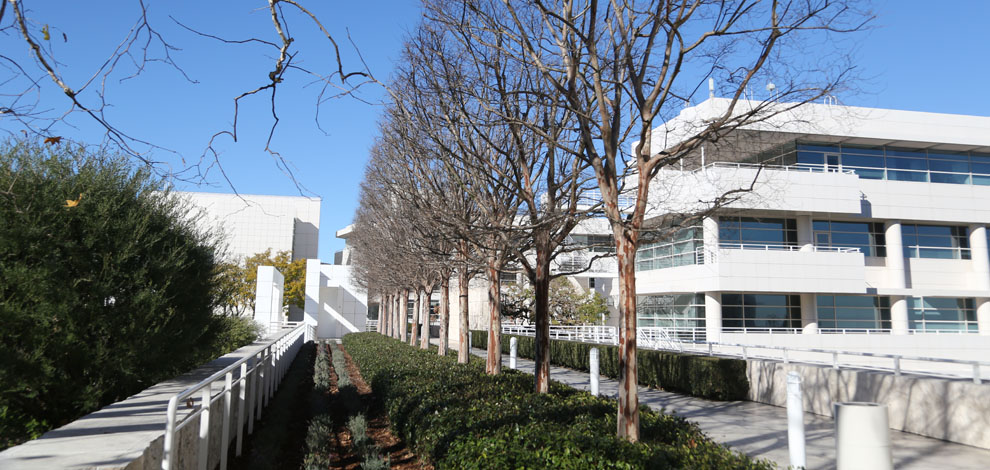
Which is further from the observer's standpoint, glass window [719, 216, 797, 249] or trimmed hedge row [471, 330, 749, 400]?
glass window [719, 216, 797, 249]

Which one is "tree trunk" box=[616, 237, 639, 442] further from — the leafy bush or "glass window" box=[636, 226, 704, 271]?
"glass window" box=[636, 226, 704, 271]

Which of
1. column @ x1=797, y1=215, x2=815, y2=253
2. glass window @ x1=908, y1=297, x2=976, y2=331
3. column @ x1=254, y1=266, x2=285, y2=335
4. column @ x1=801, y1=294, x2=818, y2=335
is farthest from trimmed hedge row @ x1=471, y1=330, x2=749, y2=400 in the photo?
glass window @ x1=908, y1=297, x2=976, y2=331

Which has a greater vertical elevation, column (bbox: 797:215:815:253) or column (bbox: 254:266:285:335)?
column (bbox: 797:215:815:253)

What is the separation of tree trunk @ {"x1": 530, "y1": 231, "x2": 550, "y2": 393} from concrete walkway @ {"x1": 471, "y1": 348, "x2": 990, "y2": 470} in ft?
6.72

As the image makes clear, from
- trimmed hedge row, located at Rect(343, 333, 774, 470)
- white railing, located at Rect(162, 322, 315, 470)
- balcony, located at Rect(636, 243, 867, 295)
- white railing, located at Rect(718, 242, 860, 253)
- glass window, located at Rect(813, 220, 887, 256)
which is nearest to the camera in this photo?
white railing, located at Rect(162, 322, 315, 470)

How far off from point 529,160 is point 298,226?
255 feet

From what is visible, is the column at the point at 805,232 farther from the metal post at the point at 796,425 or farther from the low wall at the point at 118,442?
the low wall at the point at 118,442

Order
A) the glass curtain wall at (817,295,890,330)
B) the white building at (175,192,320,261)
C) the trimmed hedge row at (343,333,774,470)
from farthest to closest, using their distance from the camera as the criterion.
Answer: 1. the white building at (175,192,320,261)
2. the glass curtain wall at (817,295,890,330)
3. the trimmed hedge row at (343,333,774,470)

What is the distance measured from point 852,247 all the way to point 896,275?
8.14 ft

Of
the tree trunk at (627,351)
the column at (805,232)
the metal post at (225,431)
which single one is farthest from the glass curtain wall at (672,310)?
the metal post at (225,431)

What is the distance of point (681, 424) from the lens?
7.31 metres

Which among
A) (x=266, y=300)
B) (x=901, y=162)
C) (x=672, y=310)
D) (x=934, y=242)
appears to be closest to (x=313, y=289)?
(x=266, y=300)

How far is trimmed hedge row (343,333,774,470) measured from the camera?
526cm

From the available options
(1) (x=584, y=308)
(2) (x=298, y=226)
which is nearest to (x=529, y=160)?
(1) (x=584, y=308)
